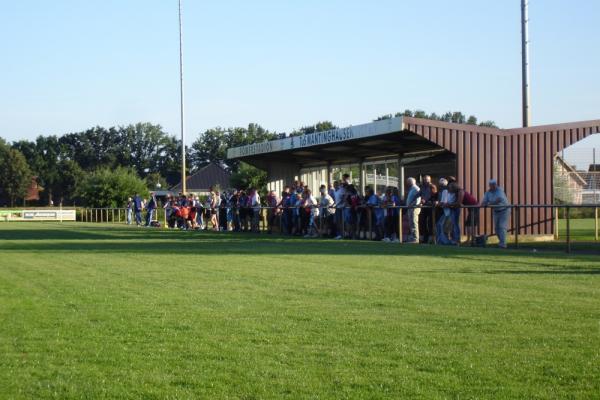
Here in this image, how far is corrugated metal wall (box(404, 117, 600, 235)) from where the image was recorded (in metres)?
24.8

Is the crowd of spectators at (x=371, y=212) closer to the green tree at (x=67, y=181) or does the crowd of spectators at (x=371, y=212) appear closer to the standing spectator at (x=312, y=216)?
the standing spectator at (x=312, y=216)

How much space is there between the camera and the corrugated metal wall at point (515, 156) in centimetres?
2477

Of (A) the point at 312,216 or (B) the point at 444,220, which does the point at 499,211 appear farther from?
(A) the point at 312,216

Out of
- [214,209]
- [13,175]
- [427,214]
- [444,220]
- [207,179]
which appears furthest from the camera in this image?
[207,179]

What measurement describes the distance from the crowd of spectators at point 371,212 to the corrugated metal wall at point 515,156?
143cm

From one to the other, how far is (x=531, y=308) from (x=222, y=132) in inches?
4790

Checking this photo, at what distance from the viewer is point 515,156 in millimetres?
25719

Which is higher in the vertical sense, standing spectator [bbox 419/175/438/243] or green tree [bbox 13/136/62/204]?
green tree [bbox 13/136/62/204]

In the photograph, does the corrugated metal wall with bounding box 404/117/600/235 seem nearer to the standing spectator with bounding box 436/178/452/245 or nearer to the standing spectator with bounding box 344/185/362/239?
the standing spectator with bounding box 344/185/362/239

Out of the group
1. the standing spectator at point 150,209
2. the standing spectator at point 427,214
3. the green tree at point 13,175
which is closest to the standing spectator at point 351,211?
the standing spectator at point 427,214

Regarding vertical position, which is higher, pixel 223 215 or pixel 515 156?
pixel 515 156

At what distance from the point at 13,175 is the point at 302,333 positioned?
10939 cm

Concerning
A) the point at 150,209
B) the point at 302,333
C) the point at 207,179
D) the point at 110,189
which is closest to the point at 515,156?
the point at 302,333

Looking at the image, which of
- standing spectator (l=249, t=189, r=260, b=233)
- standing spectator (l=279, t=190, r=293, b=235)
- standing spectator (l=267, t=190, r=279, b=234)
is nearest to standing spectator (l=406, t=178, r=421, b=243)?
standing spectator (l=279, t=190, r=293, b=235)
